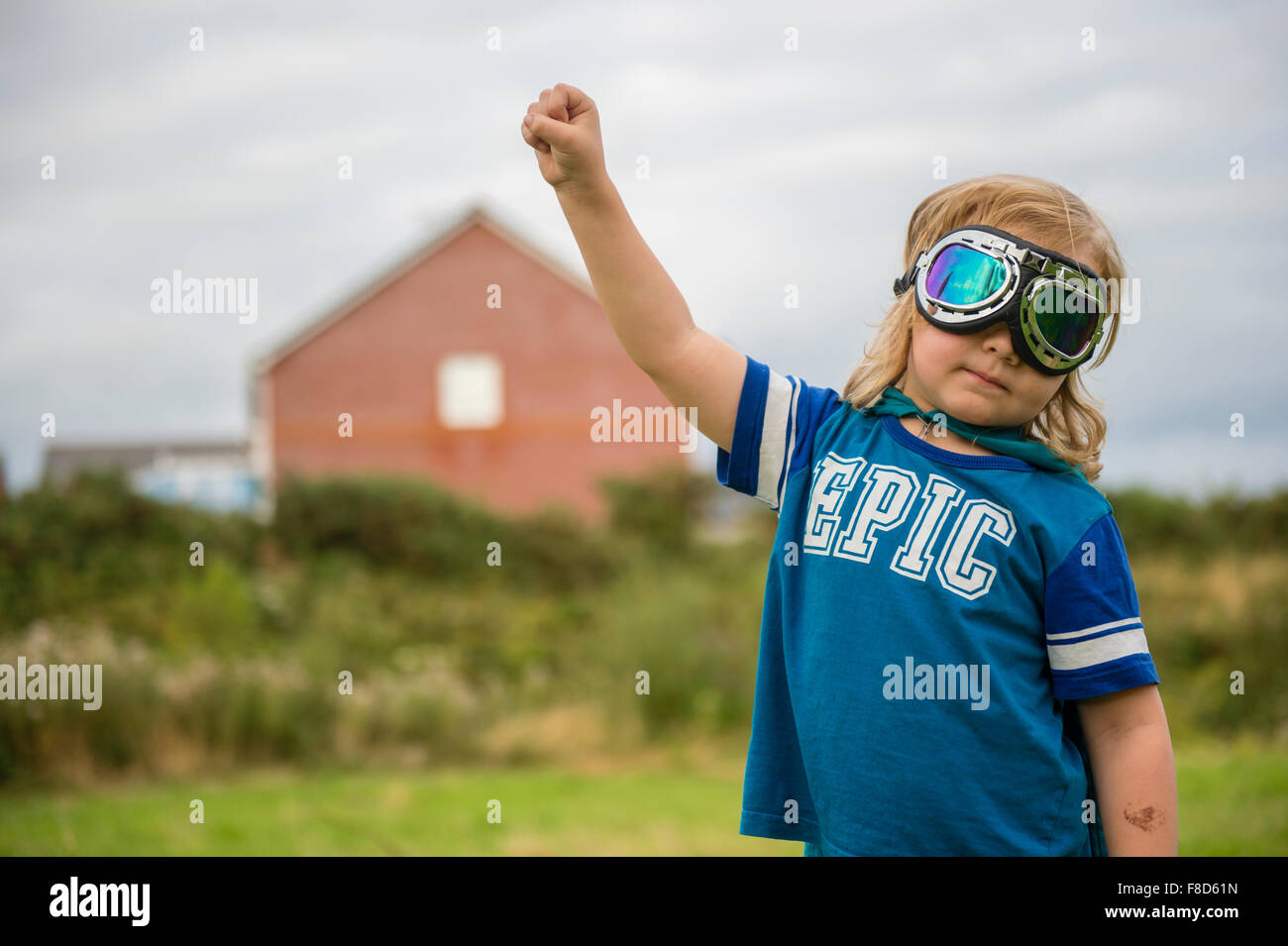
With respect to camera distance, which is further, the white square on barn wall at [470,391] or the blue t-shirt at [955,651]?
the white square on barn wall at [470,391]

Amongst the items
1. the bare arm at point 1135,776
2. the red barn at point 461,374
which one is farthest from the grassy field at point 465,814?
the red barn at point 461,374

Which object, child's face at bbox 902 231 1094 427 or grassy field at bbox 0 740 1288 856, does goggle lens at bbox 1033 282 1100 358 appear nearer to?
child's face at bbox 902 231 1094 427

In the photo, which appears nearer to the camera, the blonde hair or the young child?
the young child

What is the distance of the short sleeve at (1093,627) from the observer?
1769mm

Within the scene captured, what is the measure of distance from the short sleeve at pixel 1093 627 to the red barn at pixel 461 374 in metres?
20.3

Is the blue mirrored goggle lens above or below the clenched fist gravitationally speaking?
below

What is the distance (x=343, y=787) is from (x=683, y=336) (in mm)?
7014

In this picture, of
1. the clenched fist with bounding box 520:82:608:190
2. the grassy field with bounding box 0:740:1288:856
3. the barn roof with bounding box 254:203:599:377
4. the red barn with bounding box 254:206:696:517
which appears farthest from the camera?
the barn roof with bounding box 254:203:599:377

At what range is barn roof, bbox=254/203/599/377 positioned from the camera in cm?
2273

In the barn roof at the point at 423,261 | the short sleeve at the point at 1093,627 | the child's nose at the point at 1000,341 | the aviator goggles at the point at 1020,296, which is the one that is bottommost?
the short sleeve at the point at 1093,627

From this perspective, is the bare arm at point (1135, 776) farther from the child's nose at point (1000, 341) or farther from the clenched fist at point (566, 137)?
the clenched fist at point (566, 137)

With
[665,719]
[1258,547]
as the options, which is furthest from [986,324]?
[1258,547]

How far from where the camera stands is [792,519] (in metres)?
1.94

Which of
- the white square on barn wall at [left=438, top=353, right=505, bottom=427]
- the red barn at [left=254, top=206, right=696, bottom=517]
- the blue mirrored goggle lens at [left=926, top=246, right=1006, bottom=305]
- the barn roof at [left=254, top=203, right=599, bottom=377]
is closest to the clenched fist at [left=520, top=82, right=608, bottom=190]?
the blue mirrored goggle lens at [left=926, top=246, right=1006, bottom=305]
